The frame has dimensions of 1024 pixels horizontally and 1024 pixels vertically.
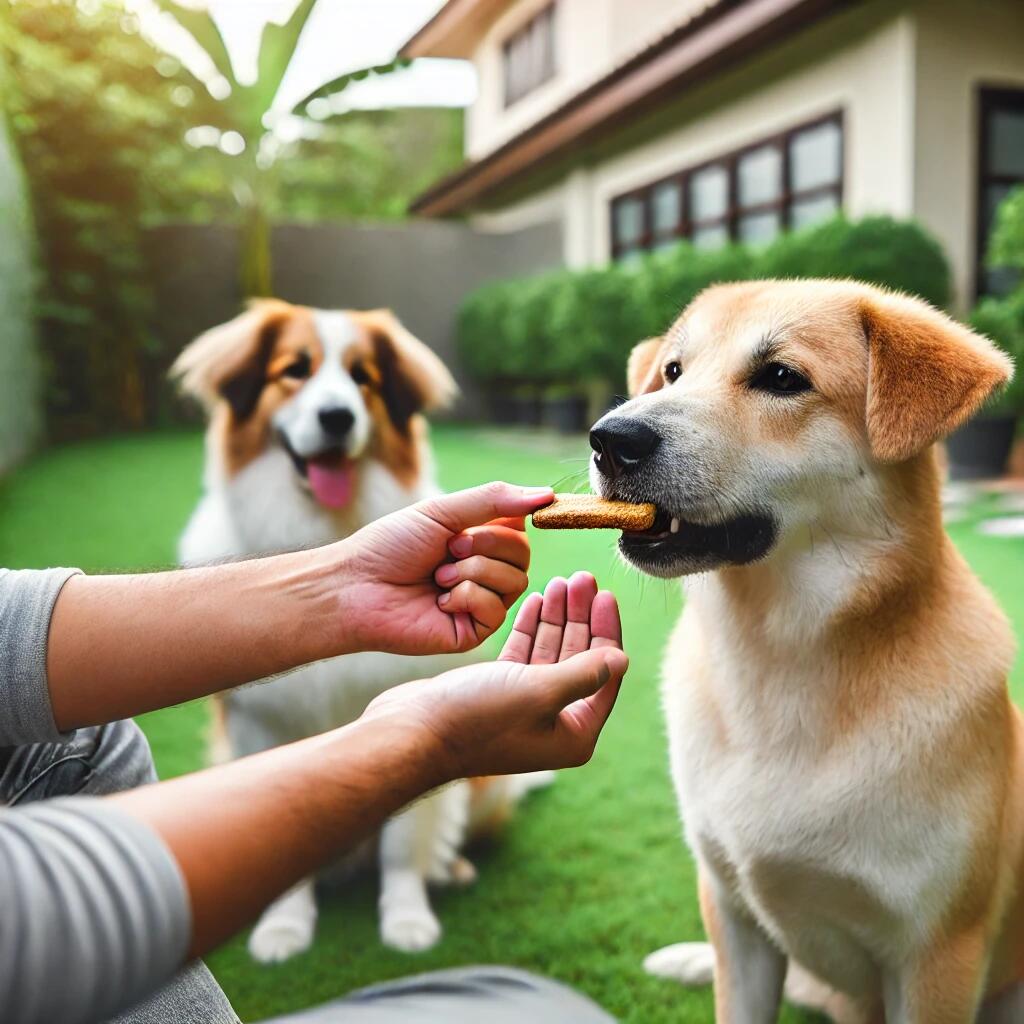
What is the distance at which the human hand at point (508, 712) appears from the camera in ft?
3.03

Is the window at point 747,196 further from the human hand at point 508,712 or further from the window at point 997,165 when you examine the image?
the human hand at point 508,712

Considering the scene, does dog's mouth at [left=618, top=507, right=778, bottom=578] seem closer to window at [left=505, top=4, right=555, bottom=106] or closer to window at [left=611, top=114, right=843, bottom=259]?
window at [left=611, top=114, right=843, bottom=259]

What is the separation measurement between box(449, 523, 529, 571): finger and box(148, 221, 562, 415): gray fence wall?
435 inches

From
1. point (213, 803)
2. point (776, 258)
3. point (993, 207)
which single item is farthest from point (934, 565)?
point (993, 207)

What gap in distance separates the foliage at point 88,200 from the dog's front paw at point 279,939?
354 inches

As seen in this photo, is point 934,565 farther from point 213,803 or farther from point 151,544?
point 151,544

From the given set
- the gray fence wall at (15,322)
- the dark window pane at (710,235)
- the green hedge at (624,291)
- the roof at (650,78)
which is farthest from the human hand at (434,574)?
the dark window pane at (710,235)

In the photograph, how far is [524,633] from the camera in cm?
136

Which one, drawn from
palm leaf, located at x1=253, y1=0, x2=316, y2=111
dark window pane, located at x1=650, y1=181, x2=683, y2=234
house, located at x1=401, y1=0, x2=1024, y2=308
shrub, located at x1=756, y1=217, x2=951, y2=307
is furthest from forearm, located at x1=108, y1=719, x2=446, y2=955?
palm leaf, located at x1=253, y1=0, x2=316, y2=111

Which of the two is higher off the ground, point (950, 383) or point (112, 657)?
point (950, 383)

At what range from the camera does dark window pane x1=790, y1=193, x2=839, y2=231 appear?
7453 mm

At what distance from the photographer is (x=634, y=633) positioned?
3.80 m

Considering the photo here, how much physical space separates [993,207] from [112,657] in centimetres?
725

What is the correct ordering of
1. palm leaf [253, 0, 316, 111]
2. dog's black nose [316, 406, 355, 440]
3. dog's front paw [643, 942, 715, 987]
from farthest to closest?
1. palm leaf [253, 0, 316, 111]
2. dog's black nose [316, 406, 355, 440]
3. dog's front paw [643, 942, 715, 987]
